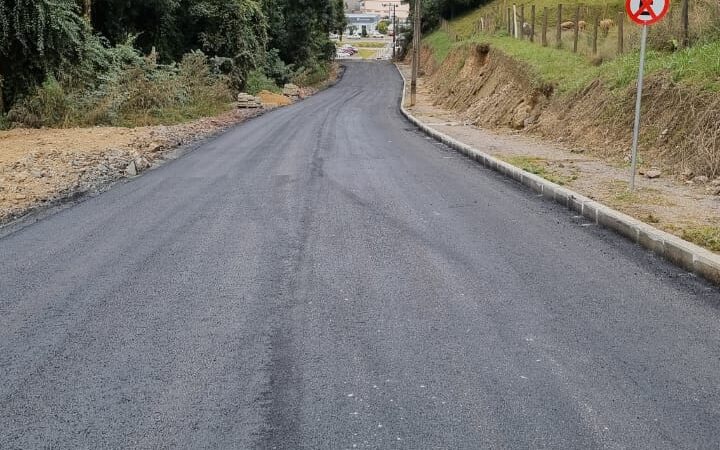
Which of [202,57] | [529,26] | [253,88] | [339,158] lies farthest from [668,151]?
[253,88]

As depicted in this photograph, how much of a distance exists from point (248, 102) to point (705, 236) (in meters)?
26.6

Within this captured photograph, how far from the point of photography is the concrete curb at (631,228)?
6.01 meters

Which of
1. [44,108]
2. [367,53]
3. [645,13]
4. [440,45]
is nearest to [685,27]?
[645,13]

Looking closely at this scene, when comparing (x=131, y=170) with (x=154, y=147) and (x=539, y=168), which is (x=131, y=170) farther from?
(x=539, y=168)

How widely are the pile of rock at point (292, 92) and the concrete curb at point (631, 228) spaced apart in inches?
1167

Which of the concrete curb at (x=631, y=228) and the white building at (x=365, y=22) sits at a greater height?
the white building at (x=365, y=22)

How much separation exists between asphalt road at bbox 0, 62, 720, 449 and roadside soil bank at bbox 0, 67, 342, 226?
143 cm

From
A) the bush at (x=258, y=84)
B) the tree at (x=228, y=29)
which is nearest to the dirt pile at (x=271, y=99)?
the bush at (x=258, y=84)

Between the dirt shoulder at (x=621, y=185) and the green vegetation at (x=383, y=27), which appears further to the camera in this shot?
the green vegetation at (x=383, y=27)

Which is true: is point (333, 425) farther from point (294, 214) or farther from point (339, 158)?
point (339, 158)

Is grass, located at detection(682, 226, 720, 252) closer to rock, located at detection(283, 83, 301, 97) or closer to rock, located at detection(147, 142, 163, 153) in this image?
rock, located at detection(147, 142, 163, 153)

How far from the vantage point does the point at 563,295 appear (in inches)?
216

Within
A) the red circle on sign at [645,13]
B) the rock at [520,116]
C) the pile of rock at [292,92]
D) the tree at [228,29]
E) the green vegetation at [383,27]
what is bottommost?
the rock at [520,116]

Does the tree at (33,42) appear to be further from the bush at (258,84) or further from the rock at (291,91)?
the rock at (291,91)
